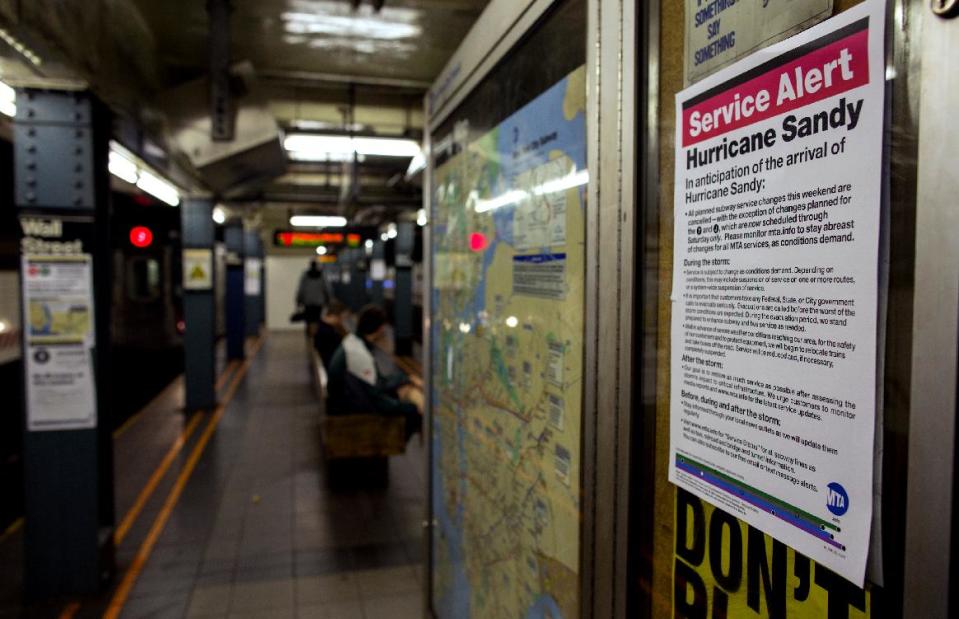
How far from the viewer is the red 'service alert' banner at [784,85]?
78 cm

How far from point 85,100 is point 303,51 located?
83.4 inches

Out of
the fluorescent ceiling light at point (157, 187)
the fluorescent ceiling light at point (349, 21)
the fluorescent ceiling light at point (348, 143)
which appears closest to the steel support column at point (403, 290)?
the fluorescent ceiling light at point (157, 187)

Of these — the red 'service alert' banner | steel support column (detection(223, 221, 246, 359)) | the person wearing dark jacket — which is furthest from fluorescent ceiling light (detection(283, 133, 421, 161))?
the person wearing dark jacket

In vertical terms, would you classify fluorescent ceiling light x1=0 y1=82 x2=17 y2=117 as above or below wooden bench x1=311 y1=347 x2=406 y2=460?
above

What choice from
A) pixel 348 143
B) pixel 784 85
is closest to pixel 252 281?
pixel 348 143

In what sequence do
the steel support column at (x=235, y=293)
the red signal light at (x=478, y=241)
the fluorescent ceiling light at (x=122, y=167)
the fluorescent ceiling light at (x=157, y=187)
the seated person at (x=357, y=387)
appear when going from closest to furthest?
1. the red signal light at (x=478, y=241)
2. the fluorescent ceiling light at (x=122, y=167)
3. the seated person at (x=357, y=387)
4. the fluorescent ceiling light at (x=157, y=187)
5. the steel support column at (x=235, y=293)

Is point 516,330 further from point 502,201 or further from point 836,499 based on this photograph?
point 836,499

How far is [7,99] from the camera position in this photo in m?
3.68

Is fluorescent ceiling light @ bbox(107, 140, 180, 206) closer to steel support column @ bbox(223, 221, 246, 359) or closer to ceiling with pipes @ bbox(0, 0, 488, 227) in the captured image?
ceiling with pipes @ bbox(0, 0, 488, 227)

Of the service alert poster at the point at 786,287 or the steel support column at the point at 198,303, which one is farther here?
the steel support column at the point at 198,303

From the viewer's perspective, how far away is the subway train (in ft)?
19.2

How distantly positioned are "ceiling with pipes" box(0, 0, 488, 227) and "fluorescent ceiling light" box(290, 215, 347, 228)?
12.4 ft

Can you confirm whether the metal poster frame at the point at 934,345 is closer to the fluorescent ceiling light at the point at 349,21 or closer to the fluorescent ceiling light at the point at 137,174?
the fluorescent ceiling light at the point at 349,21

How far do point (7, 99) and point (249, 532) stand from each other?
3117mm
